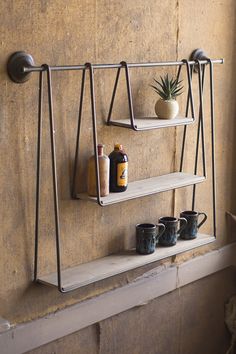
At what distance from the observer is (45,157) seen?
196 centimetres

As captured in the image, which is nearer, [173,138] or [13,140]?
[13,140]

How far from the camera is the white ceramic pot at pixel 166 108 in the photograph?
2180 millimetres

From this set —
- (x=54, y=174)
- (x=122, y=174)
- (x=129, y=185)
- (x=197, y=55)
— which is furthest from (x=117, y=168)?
(x=197, y=55)

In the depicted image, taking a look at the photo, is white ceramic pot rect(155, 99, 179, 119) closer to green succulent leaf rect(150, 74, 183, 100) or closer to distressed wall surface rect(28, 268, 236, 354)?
green succulent leaf rect(150, 74, 183, 100)

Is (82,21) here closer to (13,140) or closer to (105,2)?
(105,2)

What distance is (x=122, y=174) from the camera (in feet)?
6.86

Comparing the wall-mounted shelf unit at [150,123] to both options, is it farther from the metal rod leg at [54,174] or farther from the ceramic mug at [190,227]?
the ceramic mug at [190,227]

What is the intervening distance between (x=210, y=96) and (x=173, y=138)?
0.25m

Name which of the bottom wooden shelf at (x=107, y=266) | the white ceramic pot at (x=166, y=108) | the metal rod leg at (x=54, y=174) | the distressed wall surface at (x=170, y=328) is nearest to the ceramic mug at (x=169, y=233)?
the bottom wooden shelf at (x=107, y=266)

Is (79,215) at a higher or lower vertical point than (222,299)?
higher

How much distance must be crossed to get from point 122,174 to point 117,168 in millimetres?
27

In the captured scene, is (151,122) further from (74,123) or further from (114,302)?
(114,302)

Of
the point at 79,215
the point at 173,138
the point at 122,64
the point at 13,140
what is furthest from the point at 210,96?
the point at 13,140

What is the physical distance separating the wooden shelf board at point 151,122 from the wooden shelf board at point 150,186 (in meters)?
0.22
